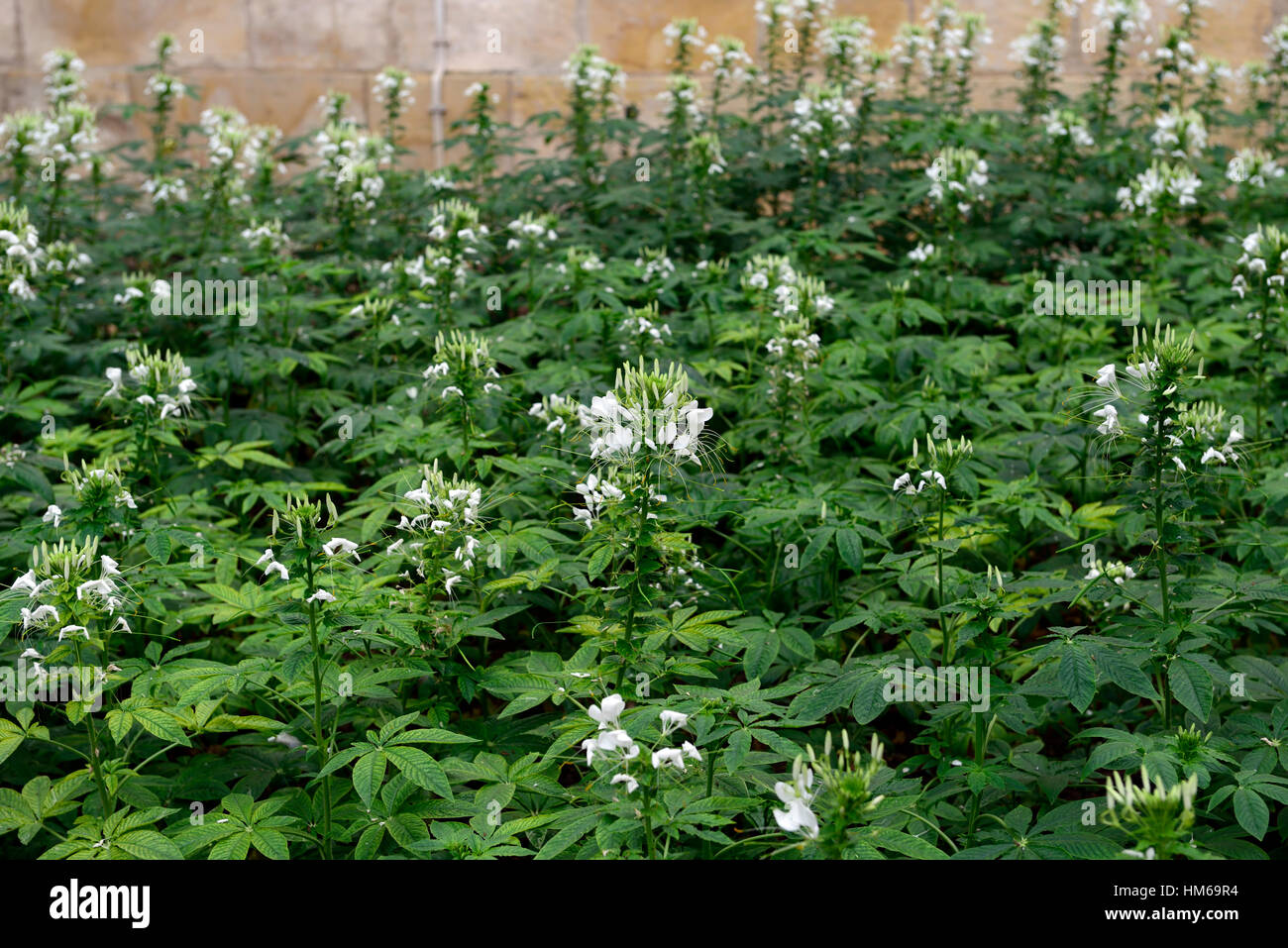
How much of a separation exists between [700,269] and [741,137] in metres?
2.21

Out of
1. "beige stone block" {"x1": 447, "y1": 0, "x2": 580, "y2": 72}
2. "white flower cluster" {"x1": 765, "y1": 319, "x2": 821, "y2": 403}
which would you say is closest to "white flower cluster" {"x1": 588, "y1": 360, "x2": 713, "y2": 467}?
"white flower cluster" {"x1": 765, "y1": 319, "x2": 821, "y2": 403}

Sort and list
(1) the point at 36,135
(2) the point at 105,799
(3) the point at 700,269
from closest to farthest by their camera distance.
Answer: (2) the point at 105,799
(3) the point at 700,269
(1) the point at 36,135

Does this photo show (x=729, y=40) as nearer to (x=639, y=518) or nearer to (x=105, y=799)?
(x=639, y=518)

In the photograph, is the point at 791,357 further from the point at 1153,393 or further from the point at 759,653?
the point at 1153,393

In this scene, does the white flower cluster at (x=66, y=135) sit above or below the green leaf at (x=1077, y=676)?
above

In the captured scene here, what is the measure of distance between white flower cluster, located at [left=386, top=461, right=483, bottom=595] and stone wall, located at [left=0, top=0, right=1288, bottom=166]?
25.4 ft

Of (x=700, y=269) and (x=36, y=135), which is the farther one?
(x=36, y=135)

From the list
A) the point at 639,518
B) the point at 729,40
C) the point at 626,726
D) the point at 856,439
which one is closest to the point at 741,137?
the point at 729,40

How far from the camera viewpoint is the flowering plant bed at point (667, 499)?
3195 mm

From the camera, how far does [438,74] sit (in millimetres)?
10555

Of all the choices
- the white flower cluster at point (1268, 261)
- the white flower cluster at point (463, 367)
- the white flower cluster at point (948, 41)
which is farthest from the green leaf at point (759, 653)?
the white flower cluster at point (948, 41)

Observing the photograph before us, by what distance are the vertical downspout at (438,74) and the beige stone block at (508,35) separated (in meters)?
0.05

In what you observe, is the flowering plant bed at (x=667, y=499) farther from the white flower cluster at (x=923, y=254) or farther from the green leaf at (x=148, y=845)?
the white flower cluster at (x=923, y=254)
